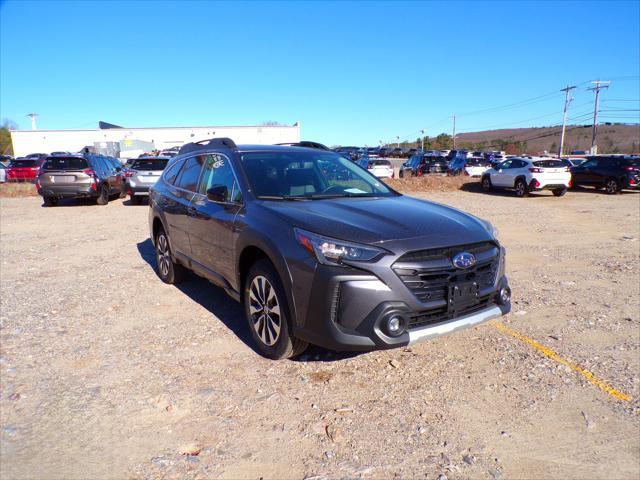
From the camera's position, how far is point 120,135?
54281 millimetres

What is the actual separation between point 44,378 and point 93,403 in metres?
0.66

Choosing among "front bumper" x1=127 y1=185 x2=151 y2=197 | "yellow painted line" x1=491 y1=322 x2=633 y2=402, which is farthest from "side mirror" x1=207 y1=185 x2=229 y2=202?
"front bumper" x1=127 y1=185 x2=151 y2=197

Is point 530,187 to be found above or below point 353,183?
below

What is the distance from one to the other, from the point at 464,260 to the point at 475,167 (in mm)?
24181

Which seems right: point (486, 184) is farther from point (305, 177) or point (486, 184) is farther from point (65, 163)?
point (305, 177)

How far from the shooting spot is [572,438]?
280 centimetres

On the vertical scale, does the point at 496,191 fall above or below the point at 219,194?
below

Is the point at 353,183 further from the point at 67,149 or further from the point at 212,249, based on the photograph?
the point at 67,149

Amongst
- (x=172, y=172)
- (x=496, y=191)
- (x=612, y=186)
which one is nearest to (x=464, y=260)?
(x=172, y=172)

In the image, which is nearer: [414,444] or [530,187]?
[414,444]

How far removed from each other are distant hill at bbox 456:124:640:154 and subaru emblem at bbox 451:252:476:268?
90776 mm

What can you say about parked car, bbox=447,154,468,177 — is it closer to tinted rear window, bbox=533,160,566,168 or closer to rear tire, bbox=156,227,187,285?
tinted rear window, bbox=533,160,566,168

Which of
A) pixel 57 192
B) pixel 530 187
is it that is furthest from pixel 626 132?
pixel 57 192

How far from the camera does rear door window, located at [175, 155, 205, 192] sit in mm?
5059
